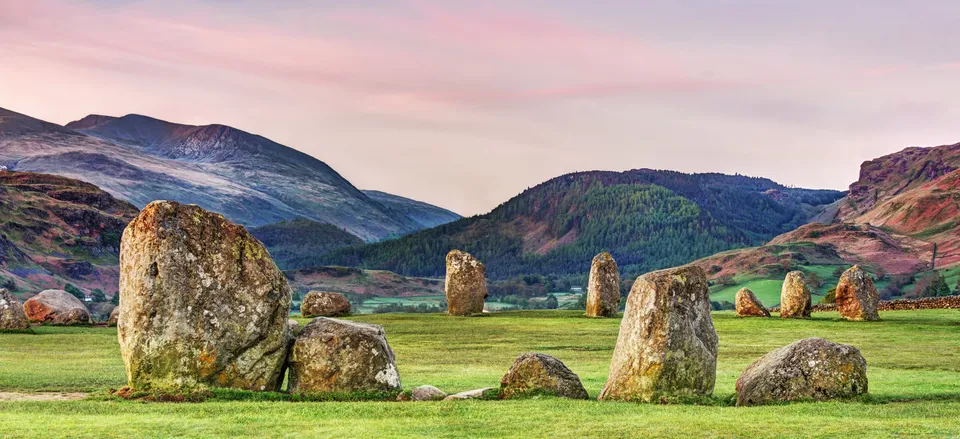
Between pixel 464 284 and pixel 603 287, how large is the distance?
10962 mm

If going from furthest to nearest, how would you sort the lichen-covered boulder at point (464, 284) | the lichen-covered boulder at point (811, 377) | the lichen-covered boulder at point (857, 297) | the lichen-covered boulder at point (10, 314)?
the lichen-covered boulder at point (464, 284) → the lichen-covered boulder at point (857, 297) → the lichen-covered boulder at point (10, 314) → the lichen-covered boulder at point (811, 377)

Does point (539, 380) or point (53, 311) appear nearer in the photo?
point (539, 380)

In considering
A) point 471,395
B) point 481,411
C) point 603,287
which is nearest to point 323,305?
point 603,287

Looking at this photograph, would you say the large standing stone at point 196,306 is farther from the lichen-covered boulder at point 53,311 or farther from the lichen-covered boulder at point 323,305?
the lichen-covered boulder at point 323,305

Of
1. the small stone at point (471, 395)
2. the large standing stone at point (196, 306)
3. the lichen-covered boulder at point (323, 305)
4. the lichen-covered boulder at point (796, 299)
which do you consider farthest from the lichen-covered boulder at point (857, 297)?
the large standing stone at point (196, 306)

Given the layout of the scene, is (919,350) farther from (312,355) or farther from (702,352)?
(312,355)

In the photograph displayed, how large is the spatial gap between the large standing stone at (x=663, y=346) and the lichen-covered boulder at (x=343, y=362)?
247 inches

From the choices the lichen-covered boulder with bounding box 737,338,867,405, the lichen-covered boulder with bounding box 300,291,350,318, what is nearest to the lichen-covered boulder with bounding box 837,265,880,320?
the lichen-covered boulder with bounding box 300,291,350,318

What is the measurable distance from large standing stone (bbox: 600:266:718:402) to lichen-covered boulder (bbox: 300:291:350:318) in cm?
4717

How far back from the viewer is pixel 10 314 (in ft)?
181

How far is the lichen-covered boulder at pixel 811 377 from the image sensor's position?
83.0 feet

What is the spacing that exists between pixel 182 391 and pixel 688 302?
1428 centimetres

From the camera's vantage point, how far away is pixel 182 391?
26.9 m

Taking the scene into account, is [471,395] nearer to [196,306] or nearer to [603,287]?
[196,306]
